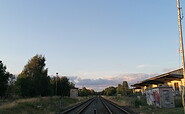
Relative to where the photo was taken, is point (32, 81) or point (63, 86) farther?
point (63, 86)

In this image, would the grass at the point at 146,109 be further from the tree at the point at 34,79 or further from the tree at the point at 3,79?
the tree at the point at 34,79

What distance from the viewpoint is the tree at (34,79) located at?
224 feet

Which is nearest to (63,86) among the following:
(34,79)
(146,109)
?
(34,79)

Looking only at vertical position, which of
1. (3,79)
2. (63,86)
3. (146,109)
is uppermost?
(3,79)

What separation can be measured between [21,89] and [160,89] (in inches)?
1966

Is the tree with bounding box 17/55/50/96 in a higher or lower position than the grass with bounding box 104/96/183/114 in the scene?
higher

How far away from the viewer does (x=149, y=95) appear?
3659cm

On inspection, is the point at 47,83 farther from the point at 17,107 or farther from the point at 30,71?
→ the point at 17,107

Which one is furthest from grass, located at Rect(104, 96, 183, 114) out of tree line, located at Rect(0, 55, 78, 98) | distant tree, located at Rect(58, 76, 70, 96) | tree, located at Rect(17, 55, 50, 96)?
distant tree, located at Rect(58, 76, 70, 96)

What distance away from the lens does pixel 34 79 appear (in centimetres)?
7194

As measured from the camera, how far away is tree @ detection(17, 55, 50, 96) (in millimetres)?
68125

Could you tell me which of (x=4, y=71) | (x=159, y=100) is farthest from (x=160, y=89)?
(x=4, y=71)

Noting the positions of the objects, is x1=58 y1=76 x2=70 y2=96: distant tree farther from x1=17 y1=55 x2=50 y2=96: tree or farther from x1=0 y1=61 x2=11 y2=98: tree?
x1=0 y1=61 x2=11 y2=98: tree

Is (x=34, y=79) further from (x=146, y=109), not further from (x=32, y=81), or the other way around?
(x=146, y=109)
